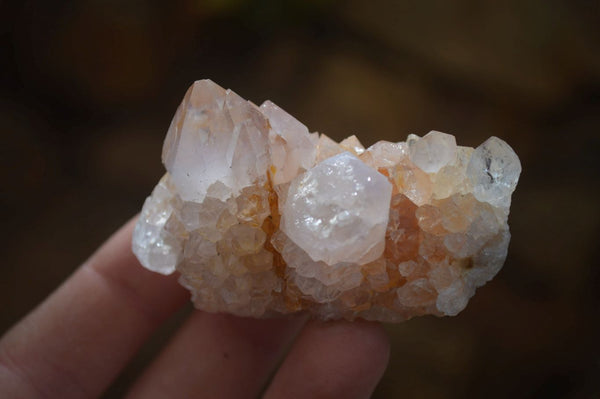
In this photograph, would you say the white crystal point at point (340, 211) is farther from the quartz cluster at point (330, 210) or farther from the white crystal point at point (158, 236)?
the white crystal point at point (158, 236)

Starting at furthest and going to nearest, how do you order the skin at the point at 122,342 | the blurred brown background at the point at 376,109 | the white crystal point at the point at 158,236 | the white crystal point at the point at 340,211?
the blurred brown background at the point at 376,109
the skin at the point at 122,342
the white crystal point at the point at 158,236
the white crystal point at the point at 340,211

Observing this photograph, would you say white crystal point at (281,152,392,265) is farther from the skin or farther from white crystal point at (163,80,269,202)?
the skin

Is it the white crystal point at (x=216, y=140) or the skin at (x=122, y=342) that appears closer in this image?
the white crystal point at (x=216, y=140)

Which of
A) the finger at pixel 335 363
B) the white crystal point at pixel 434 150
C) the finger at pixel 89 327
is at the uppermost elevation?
the white crystal point at pixel 434 150

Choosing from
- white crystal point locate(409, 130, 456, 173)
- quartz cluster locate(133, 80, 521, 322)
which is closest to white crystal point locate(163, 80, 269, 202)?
quartz cluster locate(133, 80, 521, 322)

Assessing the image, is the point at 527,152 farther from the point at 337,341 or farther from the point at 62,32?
the point at 62,32

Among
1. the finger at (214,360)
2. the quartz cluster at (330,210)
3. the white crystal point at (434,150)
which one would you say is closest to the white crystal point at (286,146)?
the quartz cluster at (330,210)
